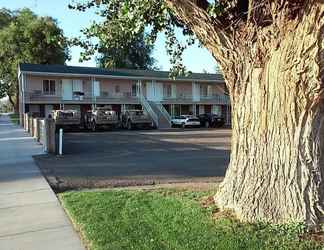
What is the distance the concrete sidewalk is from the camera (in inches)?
237

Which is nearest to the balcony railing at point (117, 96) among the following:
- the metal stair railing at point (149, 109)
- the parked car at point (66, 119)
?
the metal stair railing at point (149, 109)

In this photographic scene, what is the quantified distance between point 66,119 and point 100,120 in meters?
2.80

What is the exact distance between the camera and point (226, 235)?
5.73 meters

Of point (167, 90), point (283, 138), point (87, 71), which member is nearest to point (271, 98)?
point (283, 138)

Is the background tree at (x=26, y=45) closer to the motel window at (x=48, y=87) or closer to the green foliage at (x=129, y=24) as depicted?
the motel window at (x=48, y=87)

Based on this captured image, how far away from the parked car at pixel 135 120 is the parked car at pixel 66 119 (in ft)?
15.8

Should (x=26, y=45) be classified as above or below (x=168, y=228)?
above

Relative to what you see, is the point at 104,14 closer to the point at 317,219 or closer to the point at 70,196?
the point at 70,196

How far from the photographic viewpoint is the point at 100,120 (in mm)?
39594

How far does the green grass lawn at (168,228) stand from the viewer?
5.49m

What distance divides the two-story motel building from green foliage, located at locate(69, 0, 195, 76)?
35237 mm

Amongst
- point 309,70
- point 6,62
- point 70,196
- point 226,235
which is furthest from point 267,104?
point 6,62

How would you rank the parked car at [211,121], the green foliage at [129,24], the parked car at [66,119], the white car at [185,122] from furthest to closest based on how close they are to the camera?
the parked car at [211,121] < the white car at [185,122] < the parked car at [66,119] < the green foliage at [129,24]

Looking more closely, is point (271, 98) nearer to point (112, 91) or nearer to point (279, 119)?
point (279, 119)
